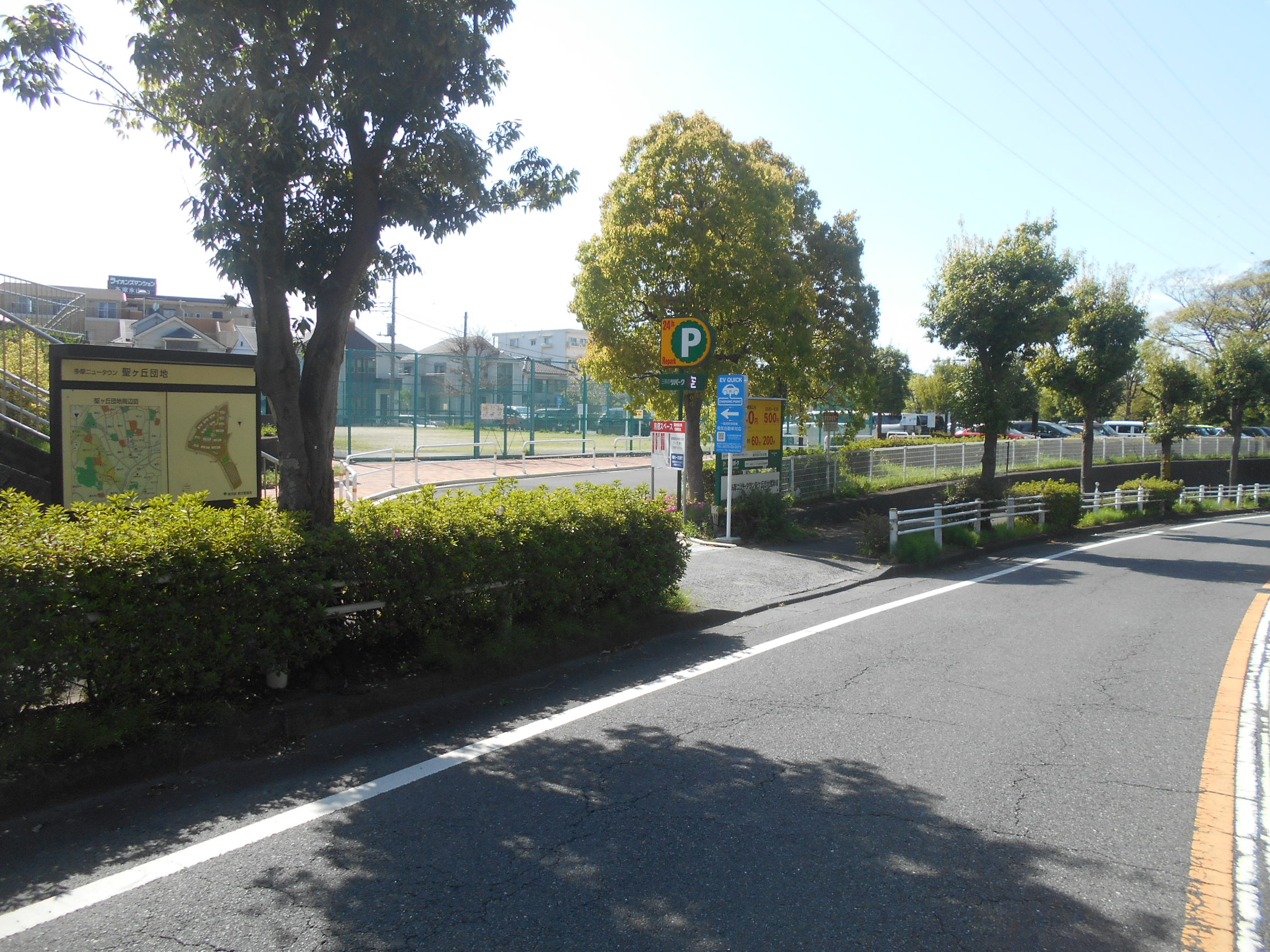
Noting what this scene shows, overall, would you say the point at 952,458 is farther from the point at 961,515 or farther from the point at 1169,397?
the point at 961,515

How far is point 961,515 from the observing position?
17469 mm

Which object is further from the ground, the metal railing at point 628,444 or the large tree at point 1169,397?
the large tree at point 1169,397

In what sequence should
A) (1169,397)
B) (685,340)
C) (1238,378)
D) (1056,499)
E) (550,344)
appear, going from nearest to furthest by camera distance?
(685,340)
(1056,499)
(1169,397)
(1238,378)
(550,344)

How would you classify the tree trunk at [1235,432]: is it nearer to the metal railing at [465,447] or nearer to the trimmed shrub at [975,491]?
the trimmed shrub at [975,491]

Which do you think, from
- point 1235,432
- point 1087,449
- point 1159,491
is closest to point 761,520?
point 1087,449

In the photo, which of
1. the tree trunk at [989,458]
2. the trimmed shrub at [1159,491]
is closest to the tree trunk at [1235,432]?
the trimmed shrub at [1159,491]

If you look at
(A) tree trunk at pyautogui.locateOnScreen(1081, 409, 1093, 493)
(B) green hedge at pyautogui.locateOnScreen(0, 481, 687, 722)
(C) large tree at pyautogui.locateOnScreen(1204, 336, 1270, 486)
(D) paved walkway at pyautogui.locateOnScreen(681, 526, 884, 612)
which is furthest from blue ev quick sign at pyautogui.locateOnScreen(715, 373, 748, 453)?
(C) large tree at pyautogui.locateOnScreen(1204, 336, 1270, 486)

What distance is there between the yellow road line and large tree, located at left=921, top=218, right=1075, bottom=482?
1290 cm

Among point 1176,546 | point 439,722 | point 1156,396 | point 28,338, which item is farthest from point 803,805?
point 1156,396

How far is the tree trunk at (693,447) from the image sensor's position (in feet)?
54.7

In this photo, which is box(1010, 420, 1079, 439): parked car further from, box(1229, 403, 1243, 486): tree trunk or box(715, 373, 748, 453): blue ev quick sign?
box(715, 373, 748, 453): blue ev quick sign

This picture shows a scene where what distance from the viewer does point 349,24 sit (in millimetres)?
6414

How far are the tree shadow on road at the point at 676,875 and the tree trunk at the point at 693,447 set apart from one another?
39.7 feet

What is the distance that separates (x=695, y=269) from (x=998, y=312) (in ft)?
25.3
